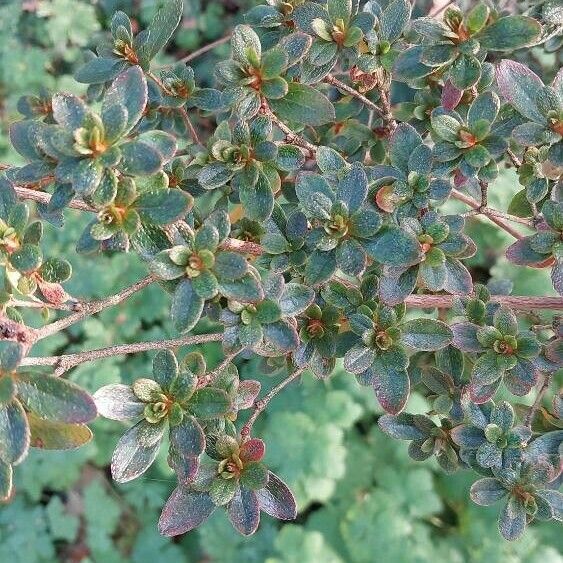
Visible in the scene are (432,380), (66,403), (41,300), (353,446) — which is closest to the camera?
(66,403)

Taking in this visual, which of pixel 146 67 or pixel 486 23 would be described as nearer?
pixel 486 23

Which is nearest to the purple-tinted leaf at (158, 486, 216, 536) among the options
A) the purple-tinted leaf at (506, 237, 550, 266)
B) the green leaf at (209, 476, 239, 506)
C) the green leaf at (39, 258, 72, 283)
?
the green leaf at (209, 476, 239, 506)

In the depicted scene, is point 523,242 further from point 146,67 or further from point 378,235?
point 146,67

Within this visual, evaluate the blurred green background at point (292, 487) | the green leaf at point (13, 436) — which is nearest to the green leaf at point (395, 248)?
the green leaf at point (13, 436)

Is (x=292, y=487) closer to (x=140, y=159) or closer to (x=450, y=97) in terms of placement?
(x=450, y=97)

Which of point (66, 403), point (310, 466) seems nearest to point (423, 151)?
point (66, 403)

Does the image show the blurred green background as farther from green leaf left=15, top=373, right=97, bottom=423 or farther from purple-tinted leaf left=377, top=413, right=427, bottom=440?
green leaf left=15, top=373, right=97, bottom=423
